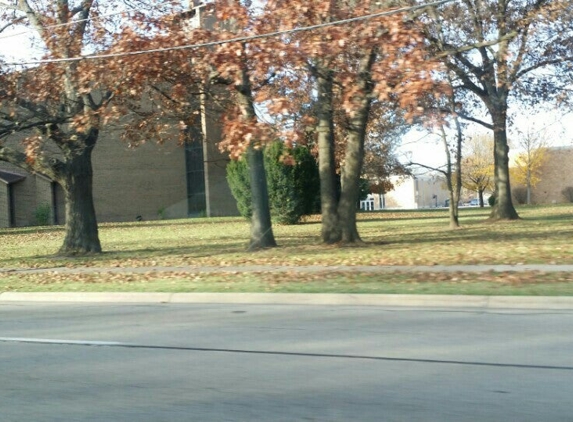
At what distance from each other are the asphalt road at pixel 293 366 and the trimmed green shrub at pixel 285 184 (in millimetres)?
30703

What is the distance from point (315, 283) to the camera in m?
15.2

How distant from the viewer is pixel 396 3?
67.2 ft

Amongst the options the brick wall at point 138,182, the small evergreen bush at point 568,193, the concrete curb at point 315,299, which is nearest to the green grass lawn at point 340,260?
the concrete curb at point 315,299

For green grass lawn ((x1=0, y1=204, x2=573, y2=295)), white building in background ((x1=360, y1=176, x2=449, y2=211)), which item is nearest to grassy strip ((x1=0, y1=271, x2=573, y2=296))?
green grass lawn ((x1=0, y1=204, x2=573, y2=295))

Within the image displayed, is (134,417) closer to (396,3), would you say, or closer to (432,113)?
(432,113)

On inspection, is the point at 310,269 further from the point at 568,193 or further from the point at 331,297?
the point at 568,193

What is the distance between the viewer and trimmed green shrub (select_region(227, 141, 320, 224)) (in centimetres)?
4328

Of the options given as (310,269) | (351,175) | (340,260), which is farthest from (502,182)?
(310,269)

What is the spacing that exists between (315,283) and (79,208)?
1145cm

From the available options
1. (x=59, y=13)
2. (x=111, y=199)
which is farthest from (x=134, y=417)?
(x=111, y=199)

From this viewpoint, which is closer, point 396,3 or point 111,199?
point 396,3

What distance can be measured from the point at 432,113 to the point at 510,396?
508 inches

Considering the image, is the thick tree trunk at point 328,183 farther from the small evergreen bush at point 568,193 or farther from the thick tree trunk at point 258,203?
the small evergreen bush at point 568,193

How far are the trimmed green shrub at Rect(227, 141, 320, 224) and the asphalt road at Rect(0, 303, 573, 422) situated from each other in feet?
101
